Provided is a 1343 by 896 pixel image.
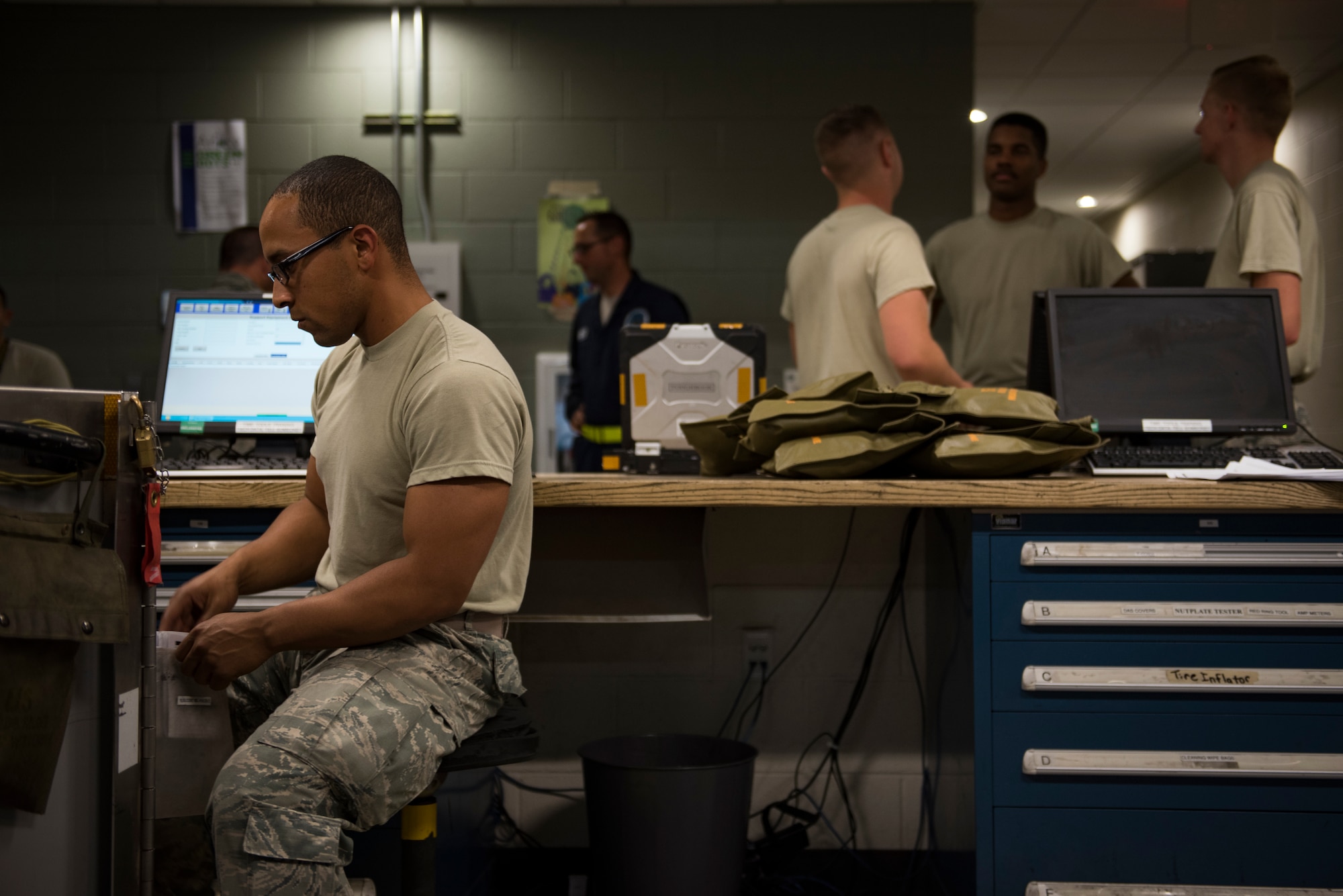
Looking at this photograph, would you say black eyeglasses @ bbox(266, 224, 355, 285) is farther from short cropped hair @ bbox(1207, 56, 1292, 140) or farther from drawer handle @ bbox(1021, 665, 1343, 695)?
short cropped hair @ bbox(1207, 56, 1292, 140)

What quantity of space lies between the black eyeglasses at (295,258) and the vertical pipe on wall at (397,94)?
3034mm

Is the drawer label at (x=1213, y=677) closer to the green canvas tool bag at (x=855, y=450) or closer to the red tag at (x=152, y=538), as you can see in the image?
the green canvas tool bag at (x=855, y=450)

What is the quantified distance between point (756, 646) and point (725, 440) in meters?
0.70

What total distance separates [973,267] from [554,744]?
1.96 m

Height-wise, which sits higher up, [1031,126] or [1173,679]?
[1031,126]

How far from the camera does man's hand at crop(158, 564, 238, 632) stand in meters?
1.47

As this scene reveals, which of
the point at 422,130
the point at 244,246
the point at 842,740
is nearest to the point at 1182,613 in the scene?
the point at 842,740

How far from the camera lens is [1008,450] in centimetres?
177

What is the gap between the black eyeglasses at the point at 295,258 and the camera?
1.41 metres

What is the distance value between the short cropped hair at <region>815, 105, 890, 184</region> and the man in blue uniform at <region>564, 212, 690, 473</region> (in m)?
1.14

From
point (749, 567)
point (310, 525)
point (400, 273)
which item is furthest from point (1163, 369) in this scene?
point (310, 525)

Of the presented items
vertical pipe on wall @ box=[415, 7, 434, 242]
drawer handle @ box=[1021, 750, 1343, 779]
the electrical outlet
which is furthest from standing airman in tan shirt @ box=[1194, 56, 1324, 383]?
vertical pipe on wall @ box=[415, 7, 434, 242]

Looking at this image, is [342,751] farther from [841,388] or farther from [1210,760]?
→ [1210,760]

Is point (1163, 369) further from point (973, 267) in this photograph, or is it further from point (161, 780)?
point (161, 780)
